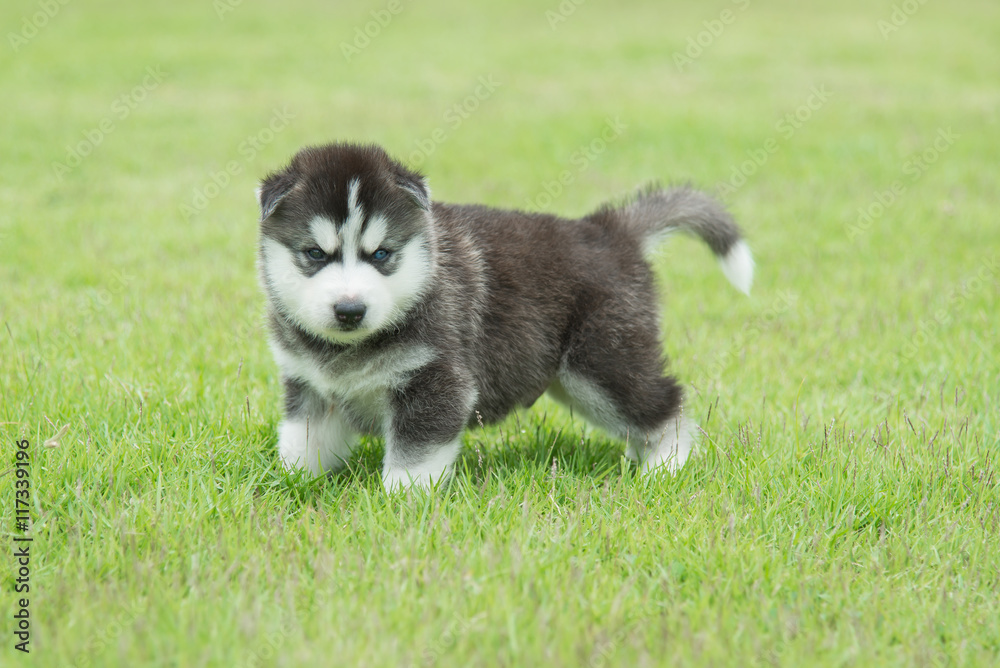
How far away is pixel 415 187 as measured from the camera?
356 centimetres

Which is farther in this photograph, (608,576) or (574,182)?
(574,182)

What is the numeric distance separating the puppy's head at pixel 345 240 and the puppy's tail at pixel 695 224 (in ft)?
4.29

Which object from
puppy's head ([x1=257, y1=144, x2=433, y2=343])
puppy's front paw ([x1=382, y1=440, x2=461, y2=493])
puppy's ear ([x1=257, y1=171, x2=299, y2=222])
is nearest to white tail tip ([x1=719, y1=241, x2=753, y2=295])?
puppy's head ([x1=257, y1=144, x2=433, y2=343])

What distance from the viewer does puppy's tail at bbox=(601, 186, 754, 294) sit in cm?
448

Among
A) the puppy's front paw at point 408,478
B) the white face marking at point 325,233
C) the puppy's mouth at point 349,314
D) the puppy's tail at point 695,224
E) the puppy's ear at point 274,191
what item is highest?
the puppy's ear at point 274,191

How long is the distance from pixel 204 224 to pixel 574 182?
4017mm

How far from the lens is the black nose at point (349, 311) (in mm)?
3250

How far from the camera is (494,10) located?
22.8m

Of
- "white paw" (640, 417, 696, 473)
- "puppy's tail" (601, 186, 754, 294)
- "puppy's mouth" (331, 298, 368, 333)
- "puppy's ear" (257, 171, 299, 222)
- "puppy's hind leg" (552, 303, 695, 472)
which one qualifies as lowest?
"white paw" (640, 417, 696, 473)

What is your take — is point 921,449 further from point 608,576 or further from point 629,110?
point 629,110

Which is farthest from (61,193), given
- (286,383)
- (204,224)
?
(286,383)

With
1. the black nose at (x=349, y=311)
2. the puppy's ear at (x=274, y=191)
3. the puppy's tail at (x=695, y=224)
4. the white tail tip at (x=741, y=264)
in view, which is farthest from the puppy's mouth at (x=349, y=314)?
the white tail tip at (x=741, y=264)

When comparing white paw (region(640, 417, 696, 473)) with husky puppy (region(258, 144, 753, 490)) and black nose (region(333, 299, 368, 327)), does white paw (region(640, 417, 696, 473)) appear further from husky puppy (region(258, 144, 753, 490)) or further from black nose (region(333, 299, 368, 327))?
black nose (region(333, 299, 368, 327))

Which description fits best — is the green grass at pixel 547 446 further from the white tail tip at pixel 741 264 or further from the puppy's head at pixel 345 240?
the puppy's head at pixel 345 240
